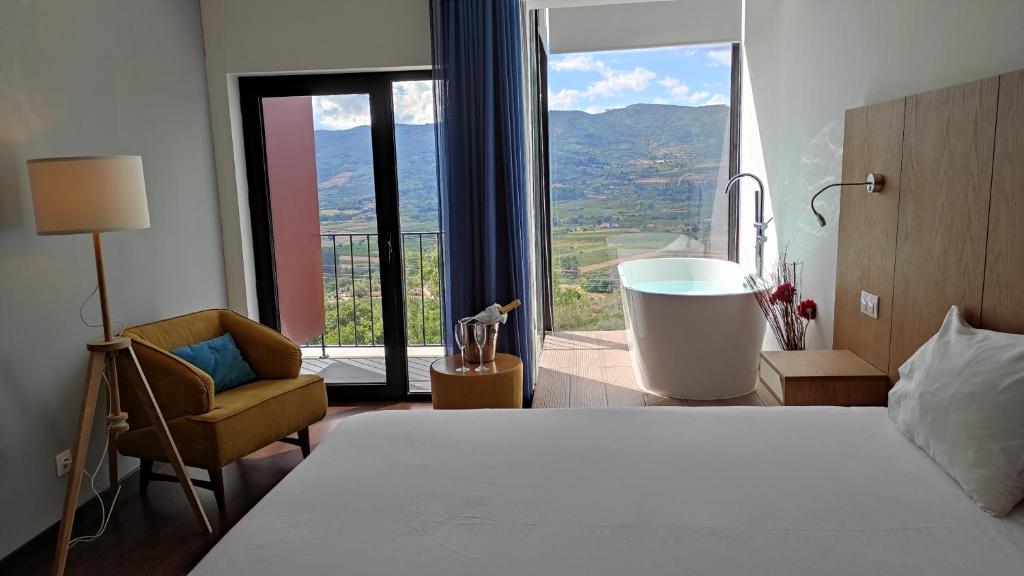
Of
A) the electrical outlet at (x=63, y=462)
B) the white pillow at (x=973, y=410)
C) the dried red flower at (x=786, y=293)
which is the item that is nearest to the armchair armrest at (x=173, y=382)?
the electrical outlet at (x=63, y=462)

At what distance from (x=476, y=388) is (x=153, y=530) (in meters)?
1.51

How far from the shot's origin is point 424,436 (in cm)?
198

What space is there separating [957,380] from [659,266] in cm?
336

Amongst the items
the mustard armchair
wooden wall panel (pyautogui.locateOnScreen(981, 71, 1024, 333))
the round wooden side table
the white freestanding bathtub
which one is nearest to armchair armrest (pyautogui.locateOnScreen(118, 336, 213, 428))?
the mustard armchair

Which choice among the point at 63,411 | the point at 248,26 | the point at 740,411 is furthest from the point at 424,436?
the point at 248,26

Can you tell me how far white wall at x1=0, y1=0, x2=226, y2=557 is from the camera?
8.69ft

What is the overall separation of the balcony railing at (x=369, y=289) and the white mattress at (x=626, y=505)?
7.58ft

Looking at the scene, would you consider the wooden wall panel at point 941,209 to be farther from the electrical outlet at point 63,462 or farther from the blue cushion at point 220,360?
the electrical outlet at point 63,462

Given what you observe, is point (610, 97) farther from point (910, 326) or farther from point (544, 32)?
point (910, 326)

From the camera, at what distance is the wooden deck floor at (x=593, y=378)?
12.7 ft

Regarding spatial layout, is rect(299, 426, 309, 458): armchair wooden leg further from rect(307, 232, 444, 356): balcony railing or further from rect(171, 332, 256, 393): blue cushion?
rect(307, 232, 444, 356): balcony railing

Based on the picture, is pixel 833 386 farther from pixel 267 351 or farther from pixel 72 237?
pixel 72 237

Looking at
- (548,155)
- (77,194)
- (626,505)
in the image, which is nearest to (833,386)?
(626,505)

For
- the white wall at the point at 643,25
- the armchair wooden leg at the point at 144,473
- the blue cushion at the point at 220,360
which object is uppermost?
the white wall at the point at 643,25
